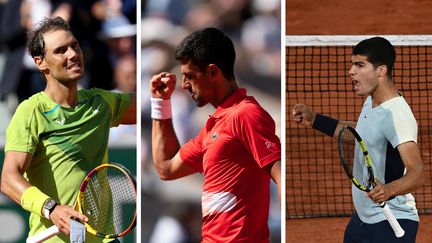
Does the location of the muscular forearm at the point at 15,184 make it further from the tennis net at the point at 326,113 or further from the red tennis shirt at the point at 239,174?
the tennis net at the point at 326,113

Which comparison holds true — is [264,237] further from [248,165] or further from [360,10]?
[360,10]

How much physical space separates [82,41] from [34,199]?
5.43 ft

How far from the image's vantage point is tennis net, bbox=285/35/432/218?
1035cm

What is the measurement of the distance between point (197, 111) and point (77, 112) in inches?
43.3

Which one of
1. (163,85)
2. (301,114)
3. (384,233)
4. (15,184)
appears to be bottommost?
(384,233)

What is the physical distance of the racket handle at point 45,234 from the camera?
5941mm

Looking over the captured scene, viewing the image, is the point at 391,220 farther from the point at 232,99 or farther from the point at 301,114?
the point at 232,99

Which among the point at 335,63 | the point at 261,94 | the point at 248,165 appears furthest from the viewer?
the point at 335,63

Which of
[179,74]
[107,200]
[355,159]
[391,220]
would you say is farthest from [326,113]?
[107,200]

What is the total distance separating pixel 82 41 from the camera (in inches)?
293

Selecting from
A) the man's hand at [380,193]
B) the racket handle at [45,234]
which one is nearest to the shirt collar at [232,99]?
the man's hand at [380,193]

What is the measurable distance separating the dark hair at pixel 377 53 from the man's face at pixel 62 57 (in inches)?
61.8

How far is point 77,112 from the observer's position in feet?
21.1

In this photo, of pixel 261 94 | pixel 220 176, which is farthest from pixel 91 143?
pixel 261 94
